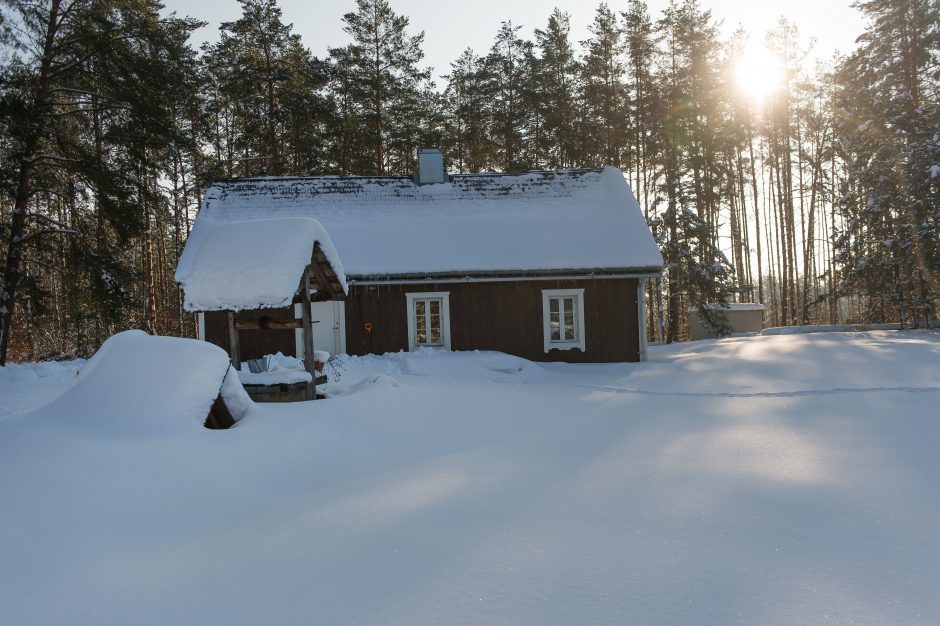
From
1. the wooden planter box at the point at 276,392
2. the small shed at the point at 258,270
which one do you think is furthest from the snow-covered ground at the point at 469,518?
the small shed at the point at 258,270

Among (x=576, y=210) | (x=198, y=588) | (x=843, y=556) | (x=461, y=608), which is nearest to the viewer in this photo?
(x=461, y=608)

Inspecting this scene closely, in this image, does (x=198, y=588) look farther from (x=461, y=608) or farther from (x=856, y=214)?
(x=856, y=214)

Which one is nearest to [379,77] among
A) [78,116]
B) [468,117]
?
[468,117]

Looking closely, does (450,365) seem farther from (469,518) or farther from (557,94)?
(557,94)

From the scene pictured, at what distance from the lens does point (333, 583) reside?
10.8 feet

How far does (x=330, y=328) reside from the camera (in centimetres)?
1605

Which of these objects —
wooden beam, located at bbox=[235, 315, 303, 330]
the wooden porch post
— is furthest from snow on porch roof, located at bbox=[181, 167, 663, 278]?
wooden beam, located at bbox=[235, 315, 303, 330]

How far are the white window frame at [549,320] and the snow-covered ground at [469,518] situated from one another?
27.8 ft

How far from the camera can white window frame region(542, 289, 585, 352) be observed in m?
16.4

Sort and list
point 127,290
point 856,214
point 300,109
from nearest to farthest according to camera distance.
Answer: point 127,290 < point 856,214 < point 300,109

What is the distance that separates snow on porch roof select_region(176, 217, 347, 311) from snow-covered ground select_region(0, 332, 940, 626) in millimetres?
1775

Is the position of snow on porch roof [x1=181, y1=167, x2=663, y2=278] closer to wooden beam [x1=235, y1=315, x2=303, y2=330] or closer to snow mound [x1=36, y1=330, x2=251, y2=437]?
wooden beam [x1=235, y1=315, x2=303, y2=330]

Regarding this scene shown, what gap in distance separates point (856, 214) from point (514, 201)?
526 inches

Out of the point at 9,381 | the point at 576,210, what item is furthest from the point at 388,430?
the point at 576,210
